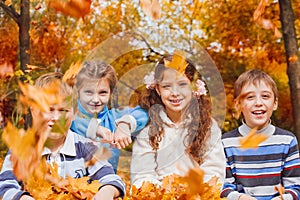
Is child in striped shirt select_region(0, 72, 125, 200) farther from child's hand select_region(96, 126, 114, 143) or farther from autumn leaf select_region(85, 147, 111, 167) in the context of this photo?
child's hand select_region(96, 126, 114, 143)

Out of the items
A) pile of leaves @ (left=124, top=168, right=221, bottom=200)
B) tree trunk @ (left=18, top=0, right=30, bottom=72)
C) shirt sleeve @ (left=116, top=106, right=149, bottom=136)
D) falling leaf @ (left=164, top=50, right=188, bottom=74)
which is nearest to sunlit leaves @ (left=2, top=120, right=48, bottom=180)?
pile of leaves @ (left=124, top=168, right=221, bottom=200)

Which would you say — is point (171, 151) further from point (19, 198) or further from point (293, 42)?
point (293, 42)

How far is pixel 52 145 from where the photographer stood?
2045mm

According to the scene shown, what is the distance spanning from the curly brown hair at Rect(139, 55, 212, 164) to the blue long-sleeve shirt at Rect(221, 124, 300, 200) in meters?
0.22

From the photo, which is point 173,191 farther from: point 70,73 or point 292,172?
point 70,73

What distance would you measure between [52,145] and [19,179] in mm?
205

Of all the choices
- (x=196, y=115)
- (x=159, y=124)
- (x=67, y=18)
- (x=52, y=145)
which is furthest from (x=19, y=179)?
(x=67, y=18)

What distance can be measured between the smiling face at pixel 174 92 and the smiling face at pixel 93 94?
11.1 inches

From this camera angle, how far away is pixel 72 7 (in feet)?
6.57

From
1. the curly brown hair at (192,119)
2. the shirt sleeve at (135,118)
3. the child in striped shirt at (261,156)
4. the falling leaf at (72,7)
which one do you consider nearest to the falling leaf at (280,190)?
the child in striped shirt at (261,156)

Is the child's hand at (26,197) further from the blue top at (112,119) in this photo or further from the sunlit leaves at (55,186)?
the blue top at (112,119)

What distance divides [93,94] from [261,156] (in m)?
0.83

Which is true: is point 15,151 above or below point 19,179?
above

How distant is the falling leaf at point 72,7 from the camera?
1.99 m
